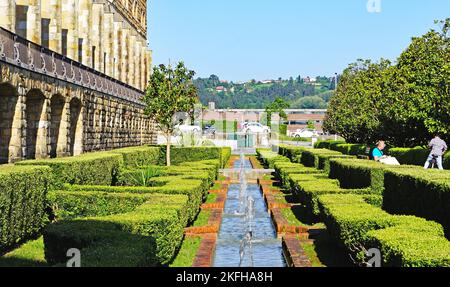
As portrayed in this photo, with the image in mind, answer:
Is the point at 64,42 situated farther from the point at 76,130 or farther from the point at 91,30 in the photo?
the point at 76,130

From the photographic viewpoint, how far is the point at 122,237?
30.4ft

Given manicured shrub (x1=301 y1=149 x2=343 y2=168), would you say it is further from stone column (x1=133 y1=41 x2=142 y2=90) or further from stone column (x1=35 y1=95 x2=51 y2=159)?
stone column (x1=133 y1=41 x2=142 y2=90)

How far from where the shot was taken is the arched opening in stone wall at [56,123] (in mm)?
27594

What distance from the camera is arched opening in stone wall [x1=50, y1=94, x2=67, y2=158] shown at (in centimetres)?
2759

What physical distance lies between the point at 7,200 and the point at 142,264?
5.74 metres

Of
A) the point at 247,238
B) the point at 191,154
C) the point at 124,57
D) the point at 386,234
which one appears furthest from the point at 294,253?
the point at 124,57

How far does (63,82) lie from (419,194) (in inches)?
688

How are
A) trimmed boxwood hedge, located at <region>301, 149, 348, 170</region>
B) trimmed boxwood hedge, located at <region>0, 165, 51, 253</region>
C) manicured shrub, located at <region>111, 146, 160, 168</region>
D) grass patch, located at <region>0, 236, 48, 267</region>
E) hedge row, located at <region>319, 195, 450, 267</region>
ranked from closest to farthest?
hedge row, located at <region>319, 195, 450, 267</region>
grass patch, located at <region>0, 236, 48, 267</region>
trimmed boxwood hedge, located at <region>0, 165, 51, 253</region>
trimmed boxwood hedge, located at <region>301, 149, 348, 170</region>
manicured shrub, located at <region>111, 146, 160, 168</region>

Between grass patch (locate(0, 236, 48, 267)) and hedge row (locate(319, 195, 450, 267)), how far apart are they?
4826mm

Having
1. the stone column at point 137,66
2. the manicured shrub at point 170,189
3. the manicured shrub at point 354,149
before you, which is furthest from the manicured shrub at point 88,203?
the stone column at point 137,66

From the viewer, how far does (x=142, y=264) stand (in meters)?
7.84

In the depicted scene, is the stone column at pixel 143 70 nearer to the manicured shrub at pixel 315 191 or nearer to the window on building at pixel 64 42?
the window on building at pixel 64 42

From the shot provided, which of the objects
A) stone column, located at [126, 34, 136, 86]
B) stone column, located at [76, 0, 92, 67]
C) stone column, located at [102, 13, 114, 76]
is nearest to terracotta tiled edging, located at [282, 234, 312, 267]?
stone column, located at [76, 0, 92, 67]

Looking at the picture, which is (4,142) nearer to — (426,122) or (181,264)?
(181,264)
